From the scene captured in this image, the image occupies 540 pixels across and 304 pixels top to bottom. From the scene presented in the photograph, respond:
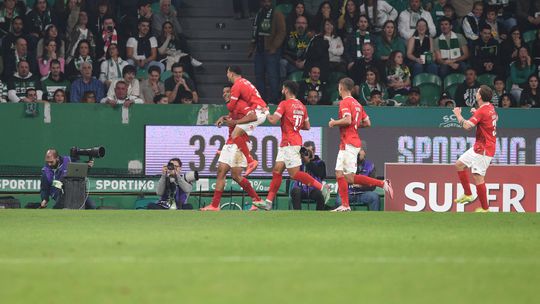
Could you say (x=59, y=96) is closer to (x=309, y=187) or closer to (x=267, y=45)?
(x=267, y=45)

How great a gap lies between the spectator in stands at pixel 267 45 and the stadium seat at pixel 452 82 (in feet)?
11.4

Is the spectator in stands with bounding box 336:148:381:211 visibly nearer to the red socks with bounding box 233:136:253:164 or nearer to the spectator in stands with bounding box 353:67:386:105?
the spectator in stands with bounding box 353:67:386:105

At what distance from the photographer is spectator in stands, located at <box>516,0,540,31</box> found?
89.0 ft

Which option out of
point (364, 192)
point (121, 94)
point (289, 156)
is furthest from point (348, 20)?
point (289, 156)

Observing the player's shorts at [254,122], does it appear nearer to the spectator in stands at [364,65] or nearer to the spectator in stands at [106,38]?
the spectator in stands at [364,65]

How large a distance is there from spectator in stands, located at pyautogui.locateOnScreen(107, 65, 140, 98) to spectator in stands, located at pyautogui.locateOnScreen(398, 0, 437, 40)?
604cm

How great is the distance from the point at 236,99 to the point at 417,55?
26.0 ft

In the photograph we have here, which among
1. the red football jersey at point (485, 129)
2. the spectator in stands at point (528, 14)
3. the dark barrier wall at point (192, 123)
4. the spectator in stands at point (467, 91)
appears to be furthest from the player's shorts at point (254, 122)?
the spectator in stands at point (528, 14)

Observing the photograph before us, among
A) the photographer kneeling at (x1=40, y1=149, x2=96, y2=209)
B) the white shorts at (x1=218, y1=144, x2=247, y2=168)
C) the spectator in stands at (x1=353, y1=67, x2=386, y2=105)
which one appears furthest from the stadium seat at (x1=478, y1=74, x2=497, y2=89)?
the photographer kneeling at (x1=40, y1=149, x2=96, y2=209)

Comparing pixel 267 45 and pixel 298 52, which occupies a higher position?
pixel 267 45

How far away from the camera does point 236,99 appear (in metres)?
18.8

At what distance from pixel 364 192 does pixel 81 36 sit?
6872 mm

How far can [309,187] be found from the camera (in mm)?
22312

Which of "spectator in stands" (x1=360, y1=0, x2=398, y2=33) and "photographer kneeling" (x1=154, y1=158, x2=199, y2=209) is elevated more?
"spectator in stands" (x1=360, y1=0, x2=398, y2=33)
